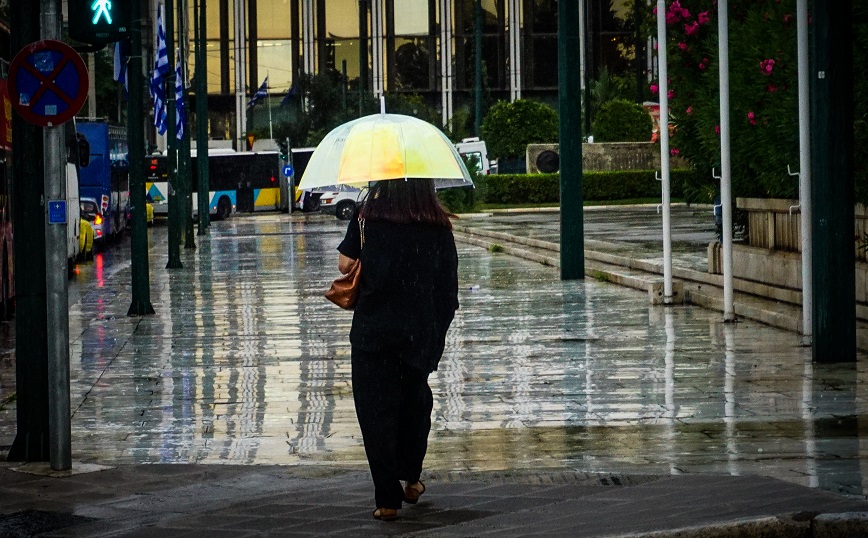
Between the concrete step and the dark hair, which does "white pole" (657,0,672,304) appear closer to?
the concrete step

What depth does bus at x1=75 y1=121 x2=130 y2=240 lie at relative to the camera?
1638 inches

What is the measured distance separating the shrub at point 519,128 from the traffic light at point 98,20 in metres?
48.5

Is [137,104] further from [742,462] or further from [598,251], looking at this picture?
[742,462]

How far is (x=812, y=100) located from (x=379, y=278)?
5900 millimetres

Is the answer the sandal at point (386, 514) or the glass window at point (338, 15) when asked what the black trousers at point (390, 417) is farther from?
the glass window at point (338, 15)

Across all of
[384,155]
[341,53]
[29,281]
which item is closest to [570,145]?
[29,281]

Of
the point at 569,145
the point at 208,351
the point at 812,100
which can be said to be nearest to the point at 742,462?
the point at 812,100

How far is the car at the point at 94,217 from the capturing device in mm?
38250

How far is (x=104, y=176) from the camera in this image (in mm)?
42469

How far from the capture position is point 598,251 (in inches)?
1004

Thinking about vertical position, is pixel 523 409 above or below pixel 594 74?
below

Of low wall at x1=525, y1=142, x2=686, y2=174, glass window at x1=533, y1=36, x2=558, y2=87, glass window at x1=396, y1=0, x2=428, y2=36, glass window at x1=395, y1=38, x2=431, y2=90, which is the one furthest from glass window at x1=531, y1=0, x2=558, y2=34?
low wall at x1=525, y1=142, x2=686, y2=174

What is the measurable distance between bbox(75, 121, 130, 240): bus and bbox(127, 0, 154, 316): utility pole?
2207 cm

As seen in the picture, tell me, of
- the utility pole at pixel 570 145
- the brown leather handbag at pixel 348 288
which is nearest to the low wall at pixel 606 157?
the utility pole at pixel 570 145
